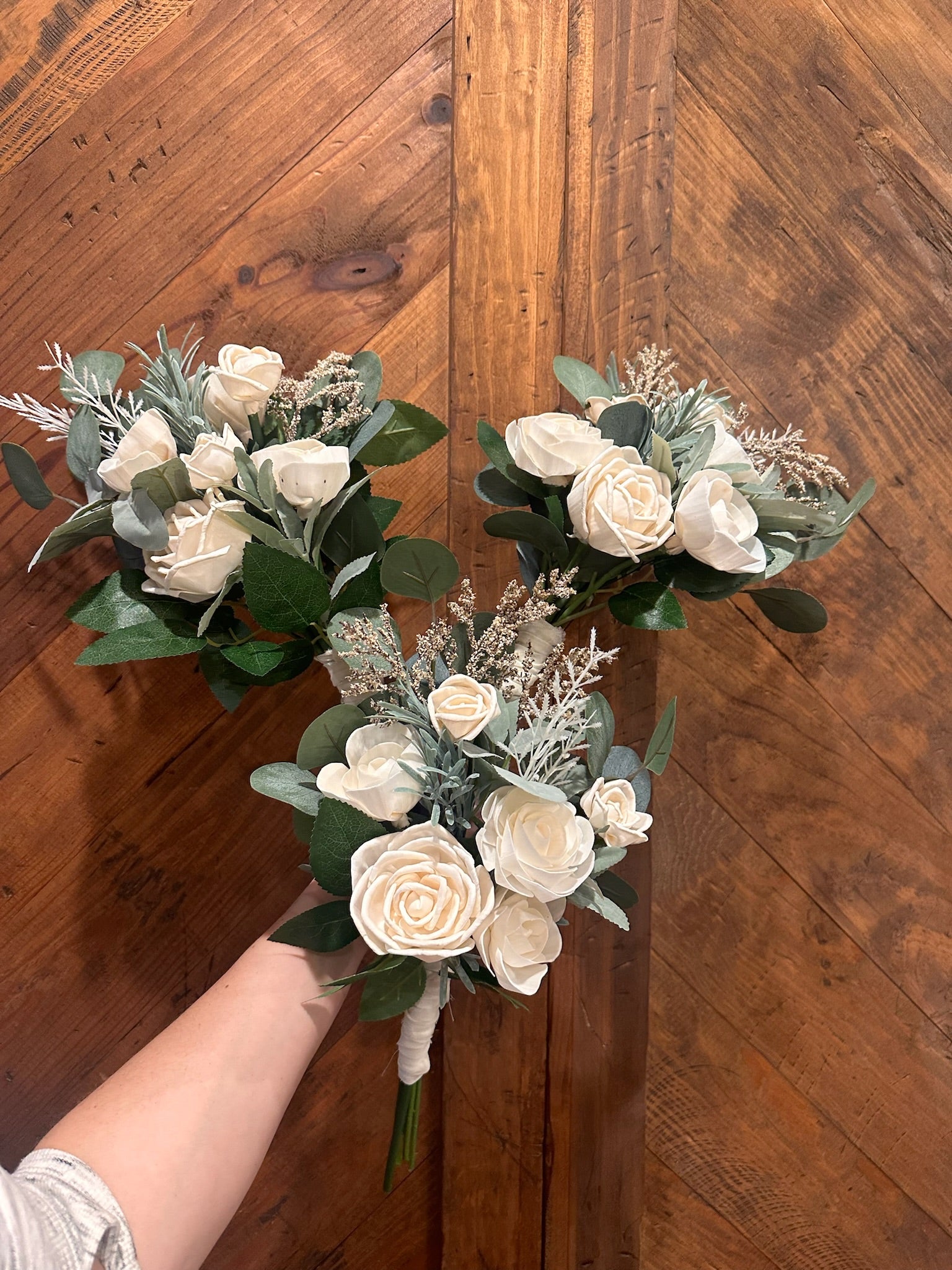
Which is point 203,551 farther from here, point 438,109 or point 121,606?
point 438,109

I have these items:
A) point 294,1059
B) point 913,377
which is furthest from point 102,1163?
point 913,377

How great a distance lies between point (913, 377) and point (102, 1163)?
1.03m

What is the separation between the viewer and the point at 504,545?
2.80 ft

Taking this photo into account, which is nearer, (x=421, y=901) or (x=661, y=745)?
(x=421, y=901)

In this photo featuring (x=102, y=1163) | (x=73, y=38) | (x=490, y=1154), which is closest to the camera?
(x=102, y=1163)

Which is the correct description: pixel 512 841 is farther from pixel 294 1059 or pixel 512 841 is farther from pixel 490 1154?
pixel 490 1154

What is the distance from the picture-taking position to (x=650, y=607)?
678 mm

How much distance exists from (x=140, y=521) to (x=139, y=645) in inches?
3.7

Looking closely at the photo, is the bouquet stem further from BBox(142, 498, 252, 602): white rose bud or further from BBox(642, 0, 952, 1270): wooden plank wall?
BBox(142, 498, 252, 602): white rose bud

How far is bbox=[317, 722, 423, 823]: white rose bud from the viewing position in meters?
0.54

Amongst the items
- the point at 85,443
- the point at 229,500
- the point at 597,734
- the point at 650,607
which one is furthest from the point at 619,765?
the point at 85,443

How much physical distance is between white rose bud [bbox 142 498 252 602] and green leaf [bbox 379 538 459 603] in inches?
4.1

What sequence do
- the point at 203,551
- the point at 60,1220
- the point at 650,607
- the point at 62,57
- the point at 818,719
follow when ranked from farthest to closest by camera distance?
1. the point at 818,719
2. the point at 62,57
3. the point at 650,607
4. the point at 203,551
5. the point at 60,1220

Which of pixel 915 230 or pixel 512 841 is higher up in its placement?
pixel 512 841
